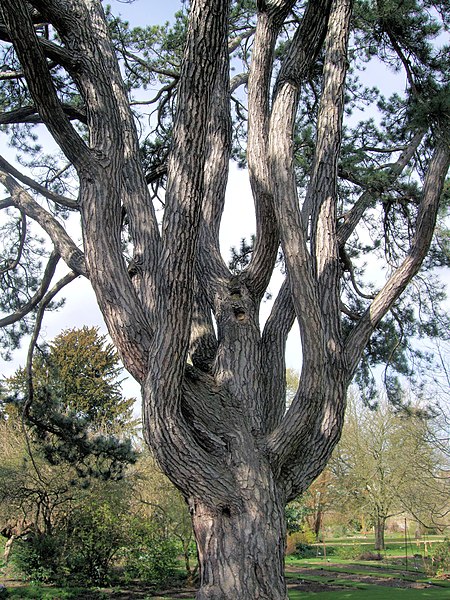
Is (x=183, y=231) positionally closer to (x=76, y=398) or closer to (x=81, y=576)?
(x=81, y=576)

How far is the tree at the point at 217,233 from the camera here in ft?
11.8

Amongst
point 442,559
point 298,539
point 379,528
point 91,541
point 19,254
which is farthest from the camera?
point 298,539

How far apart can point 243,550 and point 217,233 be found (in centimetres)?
273

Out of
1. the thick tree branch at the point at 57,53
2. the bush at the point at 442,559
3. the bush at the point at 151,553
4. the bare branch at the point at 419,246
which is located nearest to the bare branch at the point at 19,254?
the thick tree branch at the point at 57,53

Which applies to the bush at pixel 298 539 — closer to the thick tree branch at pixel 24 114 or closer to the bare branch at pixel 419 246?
the bare branch at pixel 419 246

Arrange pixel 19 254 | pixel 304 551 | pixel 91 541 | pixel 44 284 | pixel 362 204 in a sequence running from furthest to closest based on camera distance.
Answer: pixel 304 551
pixel 91 541
pixel 19 254
pixel 44 284
pixel 362 204

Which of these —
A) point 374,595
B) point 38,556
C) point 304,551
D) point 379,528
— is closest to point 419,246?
point 374,595

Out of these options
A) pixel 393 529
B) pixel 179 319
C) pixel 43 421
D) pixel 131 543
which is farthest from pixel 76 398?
pixel 393 529

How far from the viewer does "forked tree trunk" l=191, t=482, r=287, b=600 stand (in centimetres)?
350

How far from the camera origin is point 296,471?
407 cm

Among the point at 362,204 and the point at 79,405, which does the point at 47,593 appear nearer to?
the point at 362,204

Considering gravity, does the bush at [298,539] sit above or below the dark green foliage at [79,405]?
below

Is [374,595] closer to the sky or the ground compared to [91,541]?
closer to the ground

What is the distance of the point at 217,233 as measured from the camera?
5176mm
